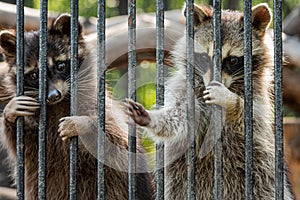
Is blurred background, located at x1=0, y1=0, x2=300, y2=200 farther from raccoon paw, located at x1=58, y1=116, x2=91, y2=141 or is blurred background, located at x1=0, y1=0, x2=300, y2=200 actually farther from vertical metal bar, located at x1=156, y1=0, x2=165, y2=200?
vertical metal bar, located at x1=156, y1=0, x2=165, y2=200

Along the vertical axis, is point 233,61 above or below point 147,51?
below

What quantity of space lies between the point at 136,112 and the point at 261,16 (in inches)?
54.5

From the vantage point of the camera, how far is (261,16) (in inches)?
179

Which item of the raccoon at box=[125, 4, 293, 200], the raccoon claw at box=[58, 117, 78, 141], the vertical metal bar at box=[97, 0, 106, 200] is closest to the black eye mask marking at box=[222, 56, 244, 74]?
the raccoon at box=[125, 4, 293, 200]

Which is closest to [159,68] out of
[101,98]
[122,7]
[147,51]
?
[101,98]

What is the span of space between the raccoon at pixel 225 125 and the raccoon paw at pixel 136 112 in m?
0.32

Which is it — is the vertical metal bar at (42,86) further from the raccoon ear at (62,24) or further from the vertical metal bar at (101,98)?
the raccoon ear at (62,24)

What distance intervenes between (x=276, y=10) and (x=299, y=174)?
5341 millimetres

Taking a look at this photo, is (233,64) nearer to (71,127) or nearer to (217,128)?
(217,128)

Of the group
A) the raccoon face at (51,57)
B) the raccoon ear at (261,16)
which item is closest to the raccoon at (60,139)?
the raccoon face at (51,57)

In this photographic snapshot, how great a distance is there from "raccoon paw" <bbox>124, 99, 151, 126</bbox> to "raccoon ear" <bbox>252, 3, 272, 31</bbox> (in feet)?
3.99

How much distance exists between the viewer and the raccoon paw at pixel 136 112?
3.55 meters

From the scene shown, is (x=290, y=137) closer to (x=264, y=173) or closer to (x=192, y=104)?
(x=264, y=173)

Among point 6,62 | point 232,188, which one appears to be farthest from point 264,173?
point 6,62
